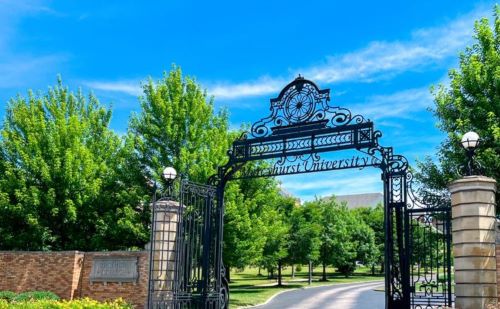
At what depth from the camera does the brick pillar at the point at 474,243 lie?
8.52 metres

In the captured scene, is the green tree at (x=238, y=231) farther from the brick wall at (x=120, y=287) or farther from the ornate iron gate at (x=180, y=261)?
the ornate iron gate at (x=180, y=261)

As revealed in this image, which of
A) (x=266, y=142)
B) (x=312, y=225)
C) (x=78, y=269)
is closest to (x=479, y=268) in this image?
(x=266, y=142)

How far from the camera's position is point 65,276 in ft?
50.7

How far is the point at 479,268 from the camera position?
28.2 feet

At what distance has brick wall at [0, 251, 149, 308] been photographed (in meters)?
14.4

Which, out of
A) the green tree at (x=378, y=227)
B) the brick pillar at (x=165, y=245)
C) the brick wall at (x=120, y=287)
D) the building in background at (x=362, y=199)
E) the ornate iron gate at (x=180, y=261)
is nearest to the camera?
the ornate iron gate at (x=180, y=261)

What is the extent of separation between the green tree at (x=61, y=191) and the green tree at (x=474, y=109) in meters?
10.3

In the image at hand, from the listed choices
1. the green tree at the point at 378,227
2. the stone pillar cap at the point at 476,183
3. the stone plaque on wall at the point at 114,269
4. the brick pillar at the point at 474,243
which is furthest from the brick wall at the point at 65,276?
the green tree at the point at 378,227

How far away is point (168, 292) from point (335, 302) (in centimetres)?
1206

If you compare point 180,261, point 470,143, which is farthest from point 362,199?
point 470,143

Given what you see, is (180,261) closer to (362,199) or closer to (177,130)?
(177,130)

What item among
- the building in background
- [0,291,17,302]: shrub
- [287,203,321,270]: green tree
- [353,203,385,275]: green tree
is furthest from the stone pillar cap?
the building in background

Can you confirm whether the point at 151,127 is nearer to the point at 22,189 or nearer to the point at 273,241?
the point at 22,189

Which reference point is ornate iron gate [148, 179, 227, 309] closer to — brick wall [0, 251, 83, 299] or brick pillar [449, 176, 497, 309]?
brick wall [0, 251, 83, 299]
